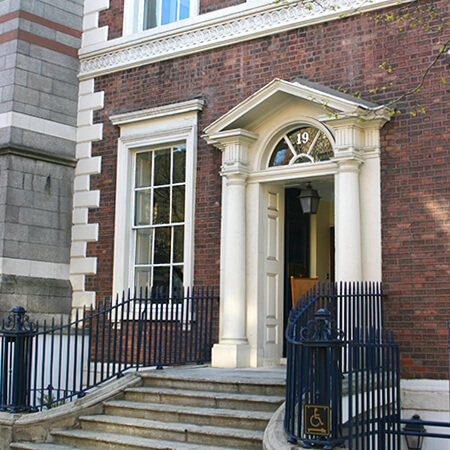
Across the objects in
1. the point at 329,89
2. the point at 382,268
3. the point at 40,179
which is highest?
the point at 329,89

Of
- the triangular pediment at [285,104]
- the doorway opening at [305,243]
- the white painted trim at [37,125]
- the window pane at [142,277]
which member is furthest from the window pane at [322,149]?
the white painted trim at [37,125]

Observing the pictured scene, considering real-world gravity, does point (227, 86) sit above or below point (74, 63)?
below

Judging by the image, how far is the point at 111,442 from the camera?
8047 mm

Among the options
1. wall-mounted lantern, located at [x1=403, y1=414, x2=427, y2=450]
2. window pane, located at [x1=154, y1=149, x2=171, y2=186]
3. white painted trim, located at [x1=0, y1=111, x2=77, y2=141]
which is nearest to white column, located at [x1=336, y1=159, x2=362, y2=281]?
wall-mounted lantern, located at [x1=403, y1=414, x2=427, y2=450]

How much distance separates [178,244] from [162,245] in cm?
37

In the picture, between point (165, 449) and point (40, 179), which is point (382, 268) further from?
point (40, 179)

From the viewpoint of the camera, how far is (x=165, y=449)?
7633 millimetres

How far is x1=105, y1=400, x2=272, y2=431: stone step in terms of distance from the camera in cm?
775

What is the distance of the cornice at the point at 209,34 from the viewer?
33.6 feet

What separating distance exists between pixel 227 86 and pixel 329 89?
1.85 m

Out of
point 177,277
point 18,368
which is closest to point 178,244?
point 177,277

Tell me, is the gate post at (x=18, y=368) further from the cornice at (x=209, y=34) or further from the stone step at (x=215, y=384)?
the cornice at (x=209, y=34)

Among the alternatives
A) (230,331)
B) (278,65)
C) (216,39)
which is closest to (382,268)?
(230,331)

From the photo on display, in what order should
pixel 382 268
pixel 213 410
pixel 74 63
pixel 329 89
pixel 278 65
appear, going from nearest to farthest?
1. pixel 213 410
2. pixel 382 268
3. pixel 329 89
4. pixel 278 65
5. pixel 74 63
